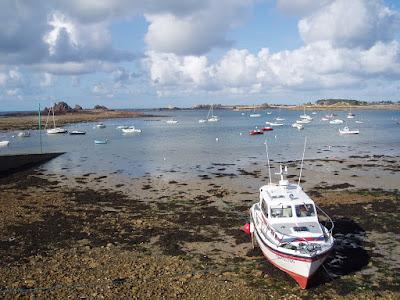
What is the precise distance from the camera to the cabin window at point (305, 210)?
17.3 meters

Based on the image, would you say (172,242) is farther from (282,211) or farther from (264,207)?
(282,211)

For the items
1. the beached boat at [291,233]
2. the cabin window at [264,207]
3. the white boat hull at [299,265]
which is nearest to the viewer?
the white boat hull at [299,265]

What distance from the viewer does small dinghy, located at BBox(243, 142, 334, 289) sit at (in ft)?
48.3

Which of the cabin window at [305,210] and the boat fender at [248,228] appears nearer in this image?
the cabin window at [305,210]

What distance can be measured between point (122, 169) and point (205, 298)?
1327 inches

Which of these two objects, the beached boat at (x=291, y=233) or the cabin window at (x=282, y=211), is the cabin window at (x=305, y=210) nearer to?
the beached boat at (x=291, y=233)

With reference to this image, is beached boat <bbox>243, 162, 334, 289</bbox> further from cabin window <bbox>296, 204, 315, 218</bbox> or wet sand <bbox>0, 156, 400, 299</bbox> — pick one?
wet sand <bbox>0, 156, 400, 299</bbox>

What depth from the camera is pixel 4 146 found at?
76.1 meters

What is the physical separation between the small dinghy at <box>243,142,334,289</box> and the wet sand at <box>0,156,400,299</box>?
2.63 ft

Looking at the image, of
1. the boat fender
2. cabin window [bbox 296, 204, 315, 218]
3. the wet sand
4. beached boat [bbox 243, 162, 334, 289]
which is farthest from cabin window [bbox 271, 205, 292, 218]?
the boat fender

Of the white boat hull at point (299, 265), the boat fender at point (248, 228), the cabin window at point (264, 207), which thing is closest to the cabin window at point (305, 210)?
the cabin window at point (264, 207)

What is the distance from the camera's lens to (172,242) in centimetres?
2008

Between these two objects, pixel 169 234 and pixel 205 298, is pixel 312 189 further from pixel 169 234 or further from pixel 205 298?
pixel 205 298

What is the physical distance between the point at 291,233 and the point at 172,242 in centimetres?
647
